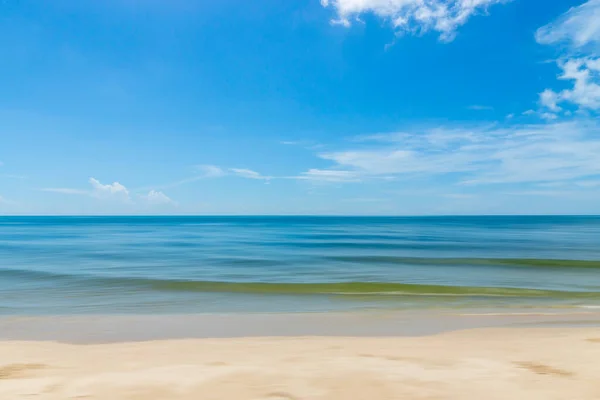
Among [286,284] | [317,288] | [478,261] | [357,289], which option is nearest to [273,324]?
[317,288]

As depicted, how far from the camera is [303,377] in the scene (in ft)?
19.5

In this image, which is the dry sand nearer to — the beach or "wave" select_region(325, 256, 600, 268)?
the beach

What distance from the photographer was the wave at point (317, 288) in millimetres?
15366

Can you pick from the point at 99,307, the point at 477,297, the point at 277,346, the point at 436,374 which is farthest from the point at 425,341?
the point at 99,307

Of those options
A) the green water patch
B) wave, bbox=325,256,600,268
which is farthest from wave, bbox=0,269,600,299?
wave, bbox=325,256,600,268

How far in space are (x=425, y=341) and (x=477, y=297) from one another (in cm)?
745

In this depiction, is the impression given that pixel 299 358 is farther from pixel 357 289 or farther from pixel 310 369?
pixel 357 289

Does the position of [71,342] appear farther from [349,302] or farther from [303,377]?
[349,302]

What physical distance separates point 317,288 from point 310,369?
10.4 meters

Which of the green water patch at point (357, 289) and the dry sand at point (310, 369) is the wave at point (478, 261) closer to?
the green water patch at point (357, 289)

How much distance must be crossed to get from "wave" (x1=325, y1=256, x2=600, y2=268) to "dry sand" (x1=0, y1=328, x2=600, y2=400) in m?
17.9

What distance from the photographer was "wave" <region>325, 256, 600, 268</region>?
2439cm

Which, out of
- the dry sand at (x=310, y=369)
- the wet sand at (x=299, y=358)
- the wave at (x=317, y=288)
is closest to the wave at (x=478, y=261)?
the wave at (x=317, y=288)

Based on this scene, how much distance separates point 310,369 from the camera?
628cm
